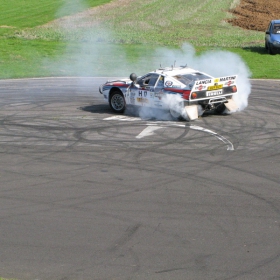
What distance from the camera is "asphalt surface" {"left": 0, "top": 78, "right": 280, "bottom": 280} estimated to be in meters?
7.73

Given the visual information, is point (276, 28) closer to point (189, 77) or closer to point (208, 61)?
point (208, 61)

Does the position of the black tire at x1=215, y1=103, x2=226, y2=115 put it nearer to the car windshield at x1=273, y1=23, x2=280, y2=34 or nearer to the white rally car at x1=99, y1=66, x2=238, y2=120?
the white rally car at x1=99, y1=66, x2=238, y2=120

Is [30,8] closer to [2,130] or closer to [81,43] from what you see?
[81,43]

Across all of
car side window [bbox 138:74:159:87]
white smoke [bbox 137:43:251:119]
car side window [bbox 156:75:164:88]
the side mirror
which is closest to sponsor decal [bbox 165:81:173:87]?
car side window [bbox 156:75:164:88]

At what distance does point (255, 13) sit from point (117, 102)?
30.7 meters

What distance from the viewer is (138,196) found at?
34.2 feet

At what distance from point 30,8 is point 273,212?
43913 mm

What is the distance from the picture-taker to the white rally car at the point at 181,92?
16.4 m

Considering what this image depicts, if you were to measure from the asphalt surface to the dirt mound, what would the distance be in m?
25.2

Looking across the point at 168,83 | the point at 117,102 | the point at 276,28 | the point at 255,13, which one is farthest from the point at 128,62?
the point at 255,13

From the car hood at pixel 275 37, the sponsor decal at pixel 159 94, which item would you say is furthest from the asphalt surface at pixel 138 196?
the car hood at pixel 275 37

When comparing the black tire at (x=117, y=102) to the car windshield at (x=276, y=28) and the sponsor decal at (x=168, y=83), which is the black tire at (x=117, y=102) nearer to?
the sponsor decal at (x=168, y=83)

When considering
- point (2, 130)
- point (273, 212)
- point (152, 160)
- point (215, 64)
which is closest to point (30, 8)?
point (215, 64)

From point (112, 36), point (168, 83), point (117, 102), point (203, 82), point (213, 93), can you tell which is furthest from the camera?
point (112, 36)
